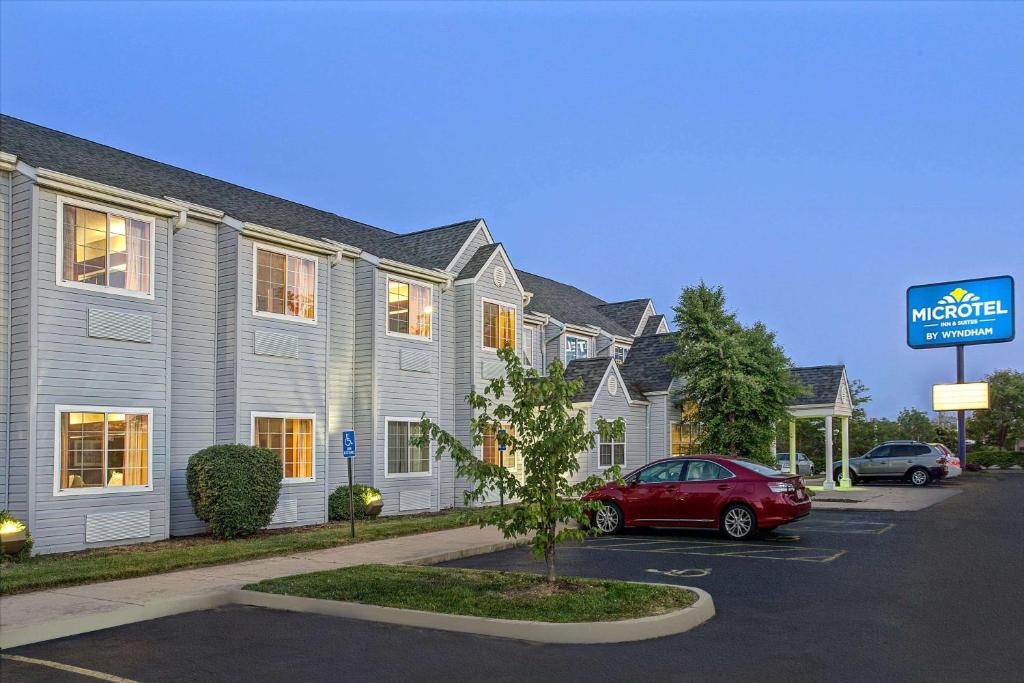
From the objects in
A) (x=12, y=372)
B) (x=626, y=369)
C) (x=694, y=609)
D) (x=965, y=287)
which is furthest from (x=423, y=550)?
(x=965, y=287)

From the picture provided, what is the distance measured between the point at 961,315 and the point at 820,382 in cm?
992

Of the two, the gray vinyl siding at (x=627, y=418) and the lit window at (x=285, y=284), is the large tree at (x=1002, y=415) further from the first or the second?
the lit window at (x=285, y=284)

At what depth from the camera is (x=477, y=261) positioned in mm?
25281

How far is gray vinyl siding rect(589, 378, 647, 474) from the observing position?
29.9m

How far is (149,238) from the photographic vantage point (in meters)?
16.4

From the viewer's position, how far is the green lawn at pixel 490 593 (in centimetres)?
906

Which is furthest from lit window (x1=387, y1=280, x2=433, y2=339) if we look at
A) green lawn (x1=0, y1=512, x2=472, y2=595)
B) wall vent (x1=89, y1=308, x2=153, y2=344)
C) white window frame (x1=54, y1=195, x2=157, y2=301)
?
wall vent (x1=89, y1=308, x2=153, y2=344)

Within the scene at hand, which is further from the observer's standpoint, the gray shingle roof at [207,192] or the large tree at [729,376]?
the large tree at [729,376]

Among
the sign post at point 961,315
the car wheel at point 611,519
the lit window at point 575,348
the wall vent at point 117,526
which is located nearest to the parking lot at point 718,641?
the car wheel at point 611,519

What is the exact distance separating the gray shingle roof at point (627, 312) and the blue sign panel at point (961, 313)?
13.0 metres

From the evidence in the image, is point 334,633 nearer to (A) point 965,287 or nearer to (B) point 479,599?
(B) point 479,599

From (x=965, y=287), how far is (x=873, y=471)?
11.3 meters

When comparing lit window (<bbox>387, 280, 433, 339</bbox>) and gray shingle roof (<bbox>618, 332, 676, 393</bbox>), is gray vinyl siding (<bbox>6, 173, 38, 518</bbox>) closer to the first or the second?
lit window (<bbox>387, 280, 433, 339</bbox>)

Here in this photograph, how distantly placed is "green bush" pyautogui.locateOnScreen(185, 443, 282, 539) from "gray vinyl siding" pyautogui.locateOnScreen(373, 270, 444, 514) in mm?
4781
